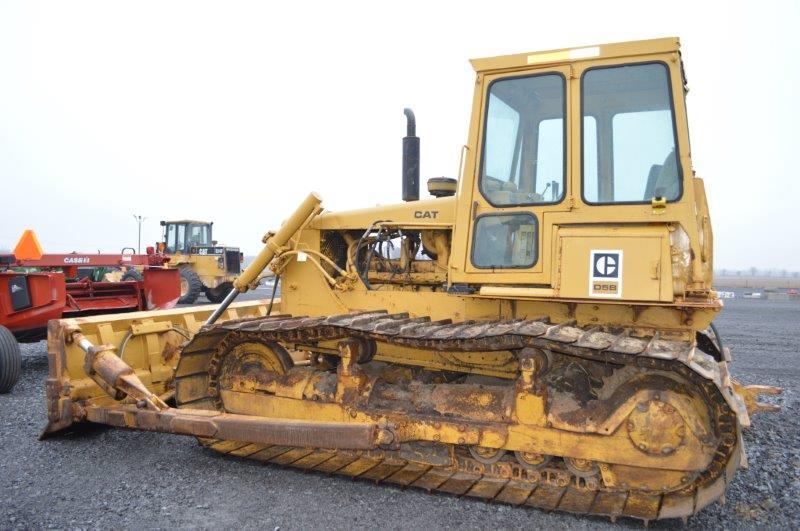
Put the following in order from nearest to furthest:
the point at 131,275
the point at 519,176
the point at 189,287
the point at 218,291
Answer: the point at 519,176 → the point at 131,275 → the point at 189,287 → the point at 218,291

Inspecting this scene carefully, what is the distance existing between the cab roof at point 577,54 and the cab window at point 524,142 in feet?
0.35

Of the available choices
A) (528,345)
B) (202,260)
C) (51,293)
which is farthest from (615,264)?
(202,260)

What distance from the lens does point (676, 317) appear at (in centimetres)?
414

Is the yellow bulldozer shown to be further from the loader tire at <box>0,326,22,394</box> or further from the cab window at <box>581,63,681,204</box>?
the loader tire at <box>0,326,22,394</box>

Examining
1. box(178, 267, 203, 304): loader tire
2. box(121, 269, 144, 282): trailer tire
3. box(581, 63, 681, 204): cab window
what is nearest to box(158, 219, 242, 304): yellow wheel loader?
box(178, 267, 203, 304): loader tire

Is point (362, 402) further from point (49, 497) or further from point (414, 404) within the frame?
point (49, 497)

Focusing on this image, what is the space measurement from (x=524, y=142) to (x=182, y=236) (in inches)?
782

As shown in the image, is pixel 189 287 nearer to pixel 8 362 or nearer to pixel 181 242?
pixel 181 242

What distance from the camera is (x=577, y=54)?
14.1 feet

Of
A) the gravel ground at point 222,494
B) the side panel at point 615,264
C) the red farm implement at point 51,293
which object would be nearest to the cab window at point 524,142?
the side panel at point 615,264

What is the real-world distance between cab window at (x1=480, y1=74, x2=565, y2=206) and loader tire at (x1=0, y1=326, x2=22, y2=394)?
5975 millimetres

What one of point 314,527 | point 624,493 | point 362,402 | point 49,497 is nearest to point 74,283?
point 49,497

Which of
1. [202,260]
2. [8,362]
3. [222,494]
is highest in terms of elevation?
[202,260]

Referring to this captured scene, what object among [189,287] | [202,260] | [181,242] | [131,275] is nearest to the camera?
[131,275]
